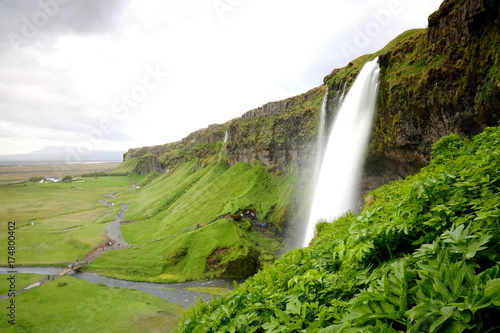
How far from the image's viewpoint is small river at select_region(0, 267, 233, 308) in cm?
3288

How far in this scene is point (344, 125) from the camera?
1297 inches

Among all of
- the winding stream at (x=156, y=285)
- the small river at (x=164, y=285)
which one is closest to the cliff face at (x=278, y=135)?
the small river at (x=164, y=285)

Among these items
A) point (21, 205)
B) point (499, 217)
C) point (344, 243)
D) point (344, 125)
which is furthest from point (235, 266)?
point (21, 205)

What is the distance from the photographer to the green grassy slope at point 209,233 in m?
39.7

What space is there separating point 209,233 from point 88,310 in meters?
20.8

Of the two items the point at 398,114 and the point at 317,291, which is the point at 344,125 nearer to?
the point at 398,114

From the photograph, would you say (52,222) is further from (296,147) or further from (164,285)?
(296,147)

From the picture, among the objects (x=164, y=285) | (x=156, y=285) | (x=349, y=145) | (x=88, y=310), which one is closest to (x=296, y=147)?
(x=349, y=145)

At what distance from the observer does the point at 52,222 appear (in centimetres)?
7194

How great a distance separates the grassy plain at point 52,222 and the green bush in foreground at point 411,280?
56.7 meters

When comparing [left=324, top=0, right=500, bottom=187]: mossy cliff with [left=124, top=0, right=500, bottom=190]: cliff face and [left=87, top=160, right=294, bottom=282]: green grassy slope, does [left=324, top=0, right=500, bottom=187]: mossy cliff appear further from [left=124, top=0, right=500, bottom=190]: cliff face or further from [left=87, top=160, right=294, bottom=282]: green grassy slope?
[left=87, top=160, right=294, bottom=282]: green grassy slope

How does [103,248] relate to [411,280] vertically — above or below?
below

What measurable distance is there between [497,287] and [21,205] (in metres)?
127

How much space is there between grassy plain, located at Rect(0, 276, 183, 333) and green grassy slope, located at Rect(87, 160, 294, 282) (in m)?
6.72
